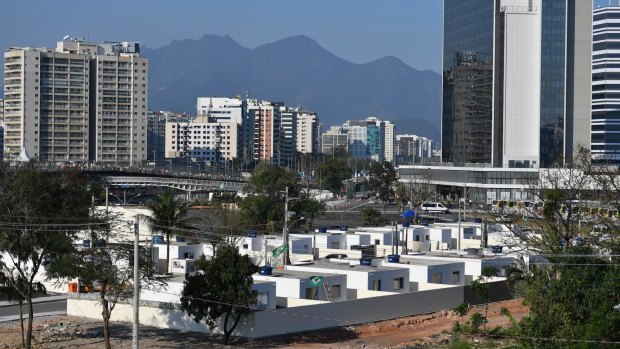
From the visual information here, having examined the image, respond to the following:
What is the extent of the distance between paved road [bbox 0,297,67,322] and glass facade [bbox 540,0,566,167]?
261 feet

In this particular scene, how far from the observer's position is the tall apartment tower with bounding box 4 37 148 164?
7067 inches

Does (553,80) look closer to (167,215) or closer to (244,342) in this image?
(167,215)

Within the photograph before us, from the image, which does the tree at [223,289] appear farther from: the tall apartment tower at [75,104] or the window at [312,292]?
the tall apartment tower at [75,104]

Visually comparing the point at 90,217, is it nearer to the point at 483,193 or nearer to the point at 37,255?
the point at 37,255

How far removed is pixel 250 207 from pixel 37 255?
35094mm

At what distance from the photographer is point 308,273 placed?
41.3m

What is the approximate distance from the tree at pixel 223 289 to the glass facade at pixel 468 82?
8612cm

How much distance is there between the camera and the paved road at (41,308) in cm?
4047

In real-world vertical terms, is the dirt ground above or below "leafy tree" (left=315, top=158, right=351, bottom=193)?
below

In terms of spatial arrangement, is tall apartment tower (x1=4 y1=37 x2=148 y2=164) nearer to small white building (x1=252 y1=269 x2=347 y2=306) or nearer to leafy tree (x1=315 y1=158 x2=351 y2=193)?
leafy tree (x1=315 y1=158 x2=351 y2=193)

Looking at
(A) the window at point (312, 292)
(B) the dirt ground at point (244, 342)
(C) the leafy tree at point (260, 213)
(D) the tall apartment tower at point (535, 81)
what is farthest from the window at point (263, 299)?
(D) the tall apartment tower at point (535, 81)

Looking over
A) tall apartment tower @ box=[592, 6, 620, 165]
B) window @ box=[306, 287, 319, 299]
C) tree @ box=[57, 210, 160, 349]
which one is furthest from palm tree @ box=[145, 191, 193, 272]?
tall apartment tower @ box=[592, 6, 620, 165]

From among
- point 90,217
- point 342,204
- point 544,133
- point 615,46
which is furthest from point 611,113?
point 90,217

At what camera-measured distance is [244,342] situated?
35.0 m
